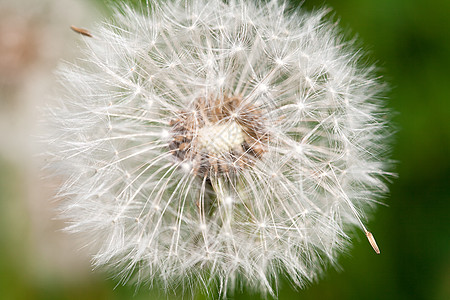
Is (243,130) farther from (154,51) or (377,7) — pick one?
(377,7)

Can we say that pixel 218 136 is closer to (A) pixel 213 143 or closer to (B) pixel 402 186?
(A) pixel 213 143

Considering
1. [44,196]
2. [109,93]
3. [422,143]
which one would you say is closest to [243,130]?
[109,93]

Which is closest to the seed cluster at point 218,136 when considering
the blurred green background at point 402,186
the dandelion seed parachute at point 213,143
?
the dandelion seed parachute at point 213,143

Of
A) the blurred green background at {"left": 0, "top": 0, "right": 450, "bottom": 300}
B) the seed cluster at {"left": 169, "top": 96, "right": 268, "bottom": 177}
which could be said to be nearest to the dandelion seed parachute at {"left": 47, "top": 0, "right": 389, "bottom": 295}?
the seed cluster at {"left": 169, "top": 96, "right": 268, "bottom": 177}


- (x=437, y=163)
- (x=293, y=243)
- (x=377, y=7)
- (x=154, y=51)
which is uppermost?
(x=377, y=7)

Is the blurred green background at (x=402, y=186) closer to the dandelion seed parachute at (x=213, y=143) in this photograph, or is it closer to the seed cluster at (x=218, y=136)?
the dandelion seed parachute at (x=213, y=143)

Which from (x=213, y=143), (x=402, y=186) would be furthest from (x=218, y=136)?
(x=402, y=186)

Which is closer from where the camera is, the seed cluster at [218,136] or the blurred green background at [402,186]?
the seed cluster at [218,136]
